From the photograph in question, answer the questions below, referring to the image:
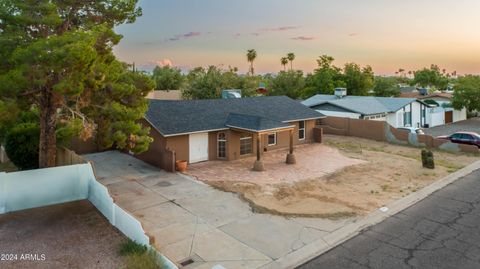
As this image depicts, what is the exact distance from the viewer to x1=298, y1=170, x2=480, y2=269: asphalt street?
9.84 meters

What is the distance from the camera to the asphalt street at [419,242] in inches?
388

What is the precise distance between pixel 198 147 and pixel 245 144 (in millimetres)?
3545

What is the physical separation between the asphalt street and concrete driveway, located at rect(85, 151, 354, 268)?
1254 mm

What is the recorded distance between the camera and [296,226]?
40.4ft

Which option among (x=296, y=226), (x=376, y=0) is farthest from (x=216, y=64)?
(x=296, y=226)

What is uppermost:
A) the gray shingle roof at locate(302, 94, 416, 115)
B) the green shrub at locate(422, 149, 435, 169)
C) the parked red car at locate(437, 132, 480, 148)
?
the gray shingle roof at locate(302, 94, 416, 115)

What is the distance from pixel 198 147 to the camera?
21.9 m

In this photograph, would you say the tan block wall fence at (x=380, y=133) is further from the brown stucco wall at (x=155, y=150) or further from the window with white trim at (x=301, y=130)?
the brown stucco wall at (x=155, y=150)

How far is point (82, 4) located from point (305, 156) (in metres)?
16.4

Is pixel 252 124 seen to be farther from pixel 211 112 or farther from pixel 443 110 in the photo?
pixel 443 110

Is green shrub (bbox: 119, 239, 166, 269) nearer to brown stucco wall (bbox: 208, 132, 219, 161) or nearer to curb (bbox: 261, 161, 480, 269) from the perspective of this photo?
curb (bbox: 261, 161, 480, 269)

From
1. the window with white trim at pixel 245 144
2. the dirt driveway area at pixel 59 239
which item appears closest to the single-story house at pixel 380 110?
the window with white trim at pixel 245 144

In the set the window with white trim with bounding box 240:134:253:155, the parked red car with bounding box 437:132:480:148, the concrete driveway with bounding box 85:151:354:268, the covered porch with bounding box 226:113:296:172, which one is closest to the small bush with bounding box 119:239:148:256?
the concrete driveway with bounding box 85:151:354:268

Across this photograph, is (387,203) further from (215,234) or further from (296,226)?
(215,234)
